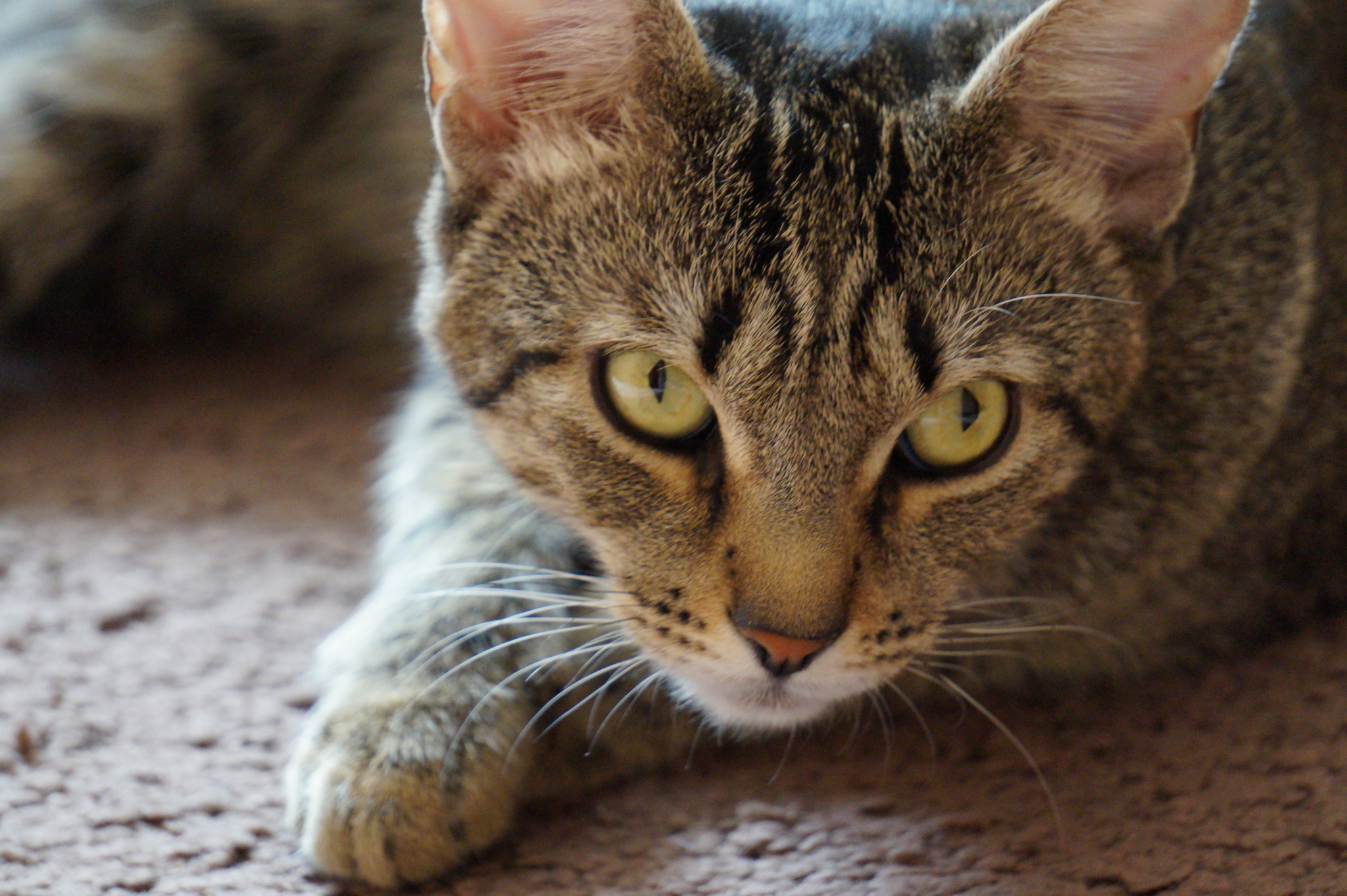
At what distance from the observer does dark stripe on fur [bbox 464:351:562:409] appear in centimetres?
140

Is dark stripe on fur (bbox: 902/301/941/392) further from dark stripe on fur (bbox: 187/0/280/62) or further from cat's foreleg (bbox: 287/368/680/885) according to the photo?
dark stripe on fur (bbox: 187/0/280/62)

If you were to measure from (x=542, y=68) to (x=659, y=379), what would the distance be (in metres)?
0.38

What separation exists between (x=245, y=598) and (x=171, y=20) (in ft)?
3.50

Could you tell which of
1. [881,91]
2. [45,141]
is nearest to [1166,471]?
[881,91]

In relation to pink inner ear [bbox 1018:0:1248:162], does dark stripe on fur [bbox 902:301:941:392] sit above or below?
below

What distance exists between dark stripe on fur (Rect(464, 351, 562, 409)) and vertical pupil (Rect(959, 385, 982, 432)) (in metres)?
0.43

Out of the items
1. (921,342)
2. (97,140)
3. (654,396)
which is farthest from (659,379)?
(97,140)

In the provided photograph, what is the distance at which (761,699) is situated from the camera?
133 cm

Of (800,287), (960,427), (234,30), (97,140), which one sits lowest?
(960,427)

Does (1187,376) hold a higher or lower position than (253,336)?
lower

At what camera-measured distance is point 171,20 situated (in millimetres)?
2219

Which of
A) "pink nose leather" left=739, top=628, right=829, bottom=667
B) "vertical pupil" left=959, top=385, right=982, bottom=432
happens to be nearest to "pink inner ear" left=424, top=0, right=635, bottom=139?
"vertical pupil" left=959, top=385, right=982, bottom=432

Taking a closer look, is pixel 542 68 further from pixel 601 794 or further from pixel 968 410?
pixel 601 794

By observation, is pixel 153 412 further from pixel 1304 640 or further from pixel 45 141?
pixel 1304 640
